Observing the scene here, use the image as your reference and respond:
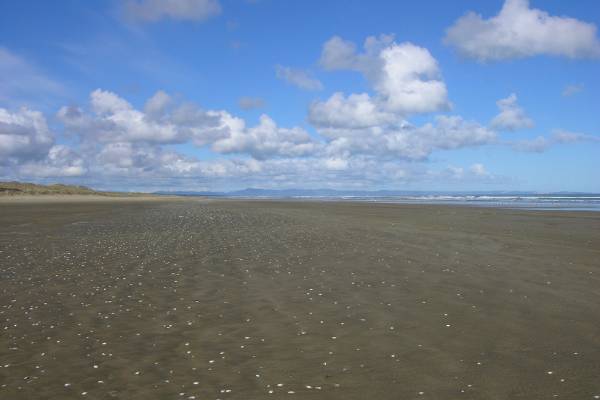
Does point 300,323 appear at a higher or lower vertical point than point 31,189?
lower

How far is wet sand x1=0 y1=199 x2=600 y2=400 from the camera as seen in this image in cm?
811

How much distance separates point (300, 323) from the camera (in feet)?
38.2

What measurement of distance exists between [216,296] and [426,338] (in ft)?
22.2

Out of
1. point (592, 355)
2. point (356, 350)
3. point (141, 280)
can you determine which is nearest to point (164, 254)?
point (141, 280)

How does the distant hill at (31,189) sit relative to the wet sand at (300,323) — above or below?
above

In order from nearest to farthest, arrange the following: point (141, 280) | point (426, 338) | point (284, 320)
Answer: point (426, 338) → point (284, 320) → point (141, 280)

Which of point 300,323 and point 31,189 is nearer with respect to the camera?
point 300,323

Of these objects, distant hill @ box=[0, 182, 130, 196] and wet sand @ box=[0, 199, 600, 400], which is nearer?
wet sand @ box=[0, 199, 600, 400]

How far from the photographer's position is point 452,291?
1498 centimetres

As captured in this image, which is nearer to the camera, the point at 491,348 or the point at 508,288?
the point at 491,348

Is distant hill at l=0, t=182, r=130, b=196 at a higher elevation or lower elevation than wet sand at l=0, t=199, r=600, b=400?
higher

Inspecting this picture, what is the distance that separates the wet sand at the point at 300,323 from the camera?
8109 mm

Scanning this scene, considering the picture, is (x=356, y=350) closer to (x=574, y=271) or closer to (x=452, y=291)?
(x=452, y=291)

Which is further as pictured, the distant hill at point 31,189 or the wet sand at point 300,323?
the distant hill at point 31,189
